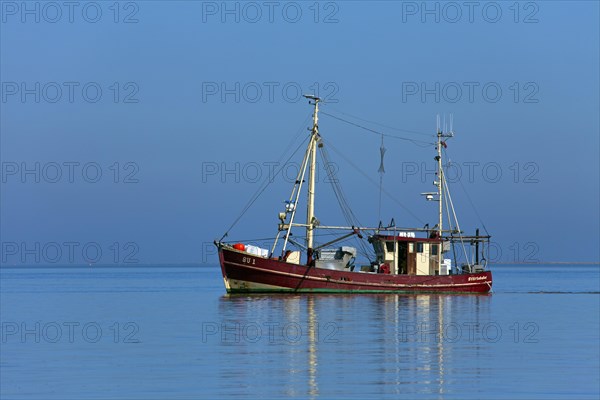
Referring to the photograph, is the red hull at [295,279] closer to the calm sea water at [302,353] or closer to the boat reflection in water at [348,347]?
the boat reflection in water at [348,347]

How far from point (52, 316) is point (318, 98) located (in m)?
23.0

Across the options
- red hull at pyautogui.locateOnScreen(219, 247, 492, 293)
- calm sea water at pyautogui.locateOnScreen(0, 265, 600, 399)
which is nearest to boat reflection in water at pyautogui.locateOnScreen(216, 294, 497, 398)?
calm sea water at pyautogui.locateOnScreen(0, 265, 600, 399)

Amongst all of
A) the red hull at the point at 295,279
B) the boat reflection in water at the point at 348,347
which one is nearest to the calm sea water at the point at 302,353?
the boat reflection in water at the point at 348,347

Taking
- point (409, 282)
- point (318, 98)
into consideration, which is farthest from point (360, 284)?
point (318, 98)

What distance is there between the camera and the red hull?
66.9 metres

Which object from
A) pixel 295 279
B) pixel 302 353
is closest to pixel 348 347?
pixel 302 353

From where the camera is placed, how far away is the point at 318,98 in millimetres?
70625

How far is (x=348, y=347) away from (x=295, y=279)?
100 ft

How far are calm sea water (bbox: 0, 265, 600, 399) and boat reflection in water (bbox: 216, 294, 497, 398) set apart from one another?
0.16 ft

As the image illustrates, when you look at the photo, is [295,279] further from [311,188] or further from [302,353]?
[302,353]

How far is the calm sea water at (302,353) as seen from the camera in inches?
1043

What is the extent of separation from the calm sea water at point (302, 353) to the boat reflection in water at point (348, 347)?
50 mm

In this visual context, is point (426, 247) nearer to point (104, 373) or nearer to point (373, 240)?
point (373, 240)

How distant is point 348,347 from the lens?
121 feet
